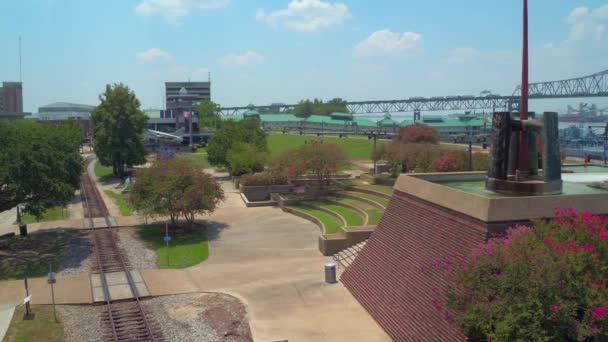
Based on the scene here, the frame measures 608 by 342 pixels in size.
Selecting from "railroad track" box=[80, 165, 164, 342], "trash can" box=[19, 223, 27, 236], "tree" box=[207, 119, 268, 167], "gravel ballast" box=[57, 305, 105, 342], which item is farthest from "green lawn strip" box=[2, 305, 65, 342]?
"tree" box=[207, 119, 268, 167]

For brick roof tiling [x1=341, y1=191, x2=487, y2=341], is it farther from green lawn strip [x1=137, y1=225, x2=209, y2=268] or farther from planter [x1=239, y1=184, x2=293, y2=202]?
planter [x1=239, y1=184, x2=293, y2=202]

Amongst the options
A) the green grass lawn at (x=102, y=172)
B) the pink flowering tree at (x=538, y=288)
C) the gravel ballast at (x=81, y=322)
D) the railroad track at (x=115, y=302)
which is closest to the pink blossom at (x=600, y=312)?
the pink flowering tree at (x=538, y=288)

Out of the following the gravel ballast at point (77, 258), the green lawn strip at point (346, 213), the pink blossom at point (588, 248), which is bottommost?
the gravel ballast at point (77, 258)

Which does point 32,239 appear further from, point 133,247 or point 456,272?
point 456,272

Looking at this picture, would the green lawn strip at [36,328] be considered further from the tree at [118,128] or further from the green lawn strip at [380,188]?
the tree at [118,128]

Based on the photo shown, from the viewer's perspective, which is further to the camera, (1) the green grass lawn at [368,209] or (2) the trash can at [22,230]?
(2) the trash can at [22,230]

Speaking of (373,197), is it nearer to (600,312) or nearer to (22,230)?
(22,230)
